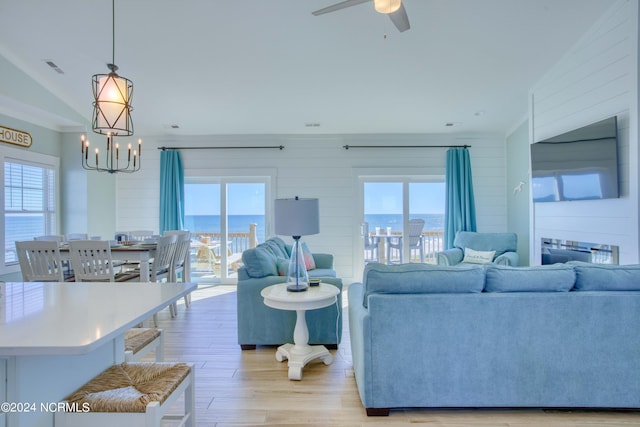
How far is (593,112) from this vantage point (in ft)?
11.6

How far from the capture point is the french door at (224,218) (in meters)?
6.13

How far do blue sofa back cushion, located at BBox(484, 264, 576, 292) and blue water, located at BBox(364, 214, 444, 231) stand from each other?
3.89 metres

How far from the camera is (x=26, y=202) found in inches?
192

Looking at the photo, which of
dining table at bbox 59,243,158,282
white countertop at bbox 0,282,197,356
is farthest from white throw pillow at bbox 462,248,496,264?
white countertop at bbox 0,282,197,356

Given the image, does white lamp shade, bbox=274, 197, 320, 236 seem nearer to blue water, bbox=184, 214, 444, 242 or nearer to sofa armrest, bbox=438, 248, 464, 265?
sofa armrest, bbox=438, 248, 464, 265

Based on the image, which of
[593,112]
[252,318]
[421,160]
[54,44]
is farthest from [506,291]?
[54,44]

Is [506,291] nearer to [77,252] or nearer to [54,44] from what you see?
[77,252]

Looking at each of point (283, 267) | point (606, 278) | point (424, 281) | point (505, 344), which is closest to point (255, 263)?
point (283, 267)

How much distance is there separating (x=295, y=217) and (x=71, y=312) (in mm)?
1724

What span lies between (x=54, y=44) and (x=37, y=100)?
1054 millimetres

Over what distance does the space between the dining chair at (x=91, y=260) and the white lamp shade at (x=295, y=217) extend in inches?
78.9

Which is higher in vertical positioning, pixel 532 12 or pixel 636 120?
pixel 532 12

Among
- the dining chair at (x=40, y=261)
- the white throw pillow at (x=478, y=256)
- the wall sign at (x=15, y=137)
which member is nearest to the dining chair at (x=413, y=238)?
the white throw pillow at (x=478, y=256)

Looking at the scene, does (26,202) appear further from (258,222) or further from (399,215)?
(399,215)
